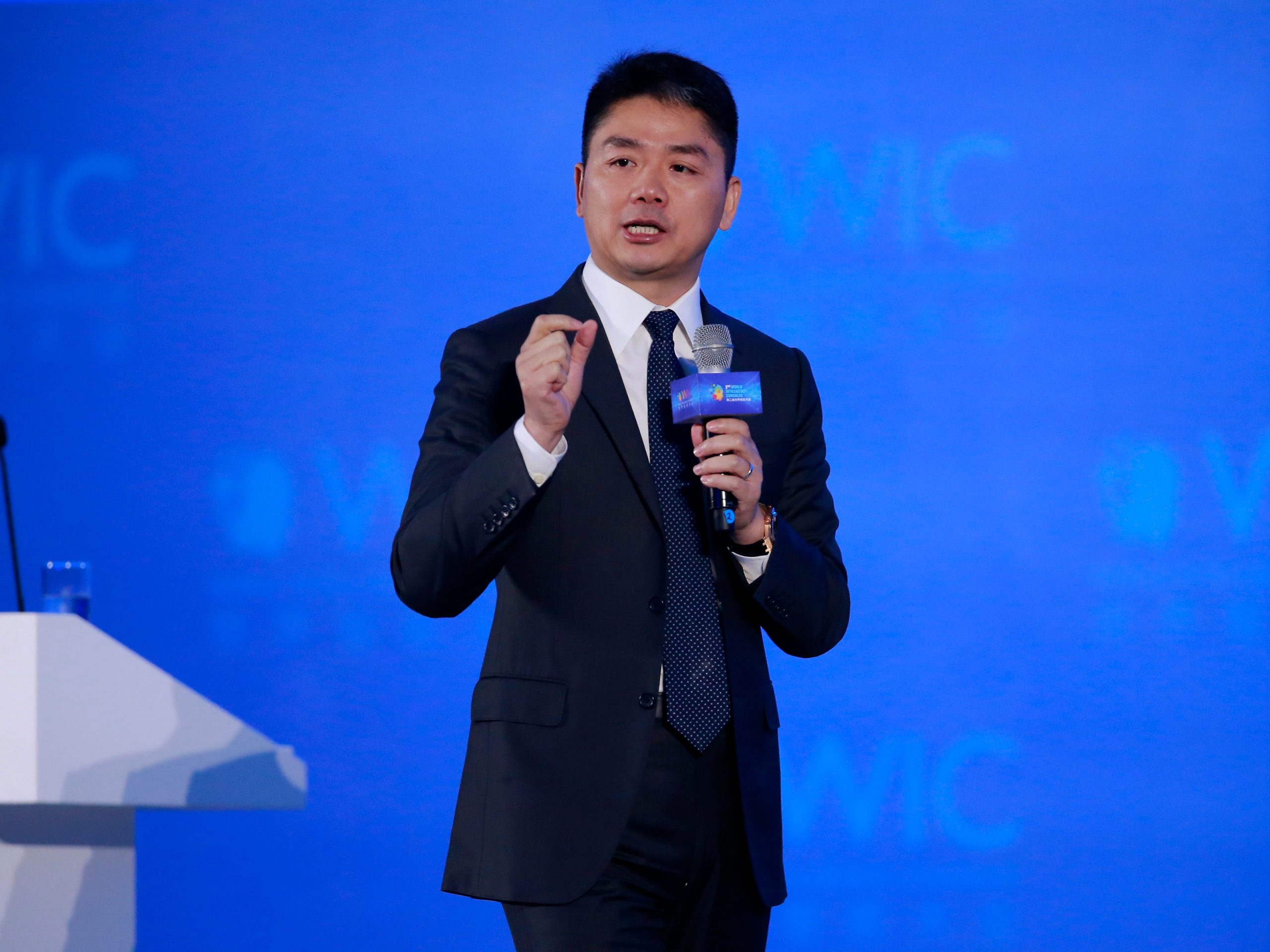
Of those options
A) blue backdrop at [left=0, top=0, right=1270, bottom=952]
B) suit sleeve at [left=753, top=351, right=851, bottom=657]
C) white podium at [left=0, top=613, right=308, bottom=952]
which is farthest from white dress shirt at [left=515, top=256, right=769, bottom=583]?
blue backdrop at [left=0, top=0, right=1270, bottom=952]

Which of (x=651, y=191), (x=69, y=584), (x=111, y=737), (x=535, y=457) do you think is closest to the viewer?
(x=111, y=737)

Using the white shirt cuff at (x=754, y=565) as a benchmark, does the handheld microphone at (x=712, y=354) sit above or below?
above

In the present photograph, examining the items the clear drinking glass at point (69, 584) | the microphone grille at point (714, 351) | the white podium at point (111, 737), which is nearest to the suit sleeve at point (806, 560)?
the microphone grille at point (714, 351)

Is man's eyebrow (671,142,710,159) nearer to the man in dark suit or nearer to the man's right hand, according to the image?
the man in dark suit

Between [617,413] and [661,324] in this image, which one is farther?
[661,324]

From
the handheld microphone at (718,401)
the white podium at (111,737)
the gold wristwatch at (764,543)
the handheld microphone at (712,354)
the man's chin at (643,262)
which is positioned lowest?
the white podium at (111,737)

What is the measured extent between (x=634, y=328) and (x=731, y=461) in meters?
0.34

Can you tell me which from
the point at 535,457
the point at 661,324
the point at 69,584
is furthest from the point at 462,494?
the point at 69,584

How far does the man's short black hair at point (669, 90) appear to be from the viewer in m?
1.92

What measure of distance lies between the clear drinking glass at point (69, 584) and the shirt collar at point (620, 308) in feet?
3.92

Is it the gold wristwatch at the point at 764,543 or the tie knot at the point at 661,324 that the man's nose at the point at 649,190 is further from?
the gold wristwatch at the point at 764,543

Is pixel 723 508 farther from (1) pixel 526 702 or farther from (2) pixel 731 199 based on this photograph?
(2) pixel 731 199

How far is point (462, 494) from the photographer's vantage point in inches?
63.7

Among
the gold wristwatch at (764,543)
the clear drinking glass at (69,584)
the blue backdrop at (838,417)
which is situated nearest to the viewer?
the gold wristwatch at (764,543)
